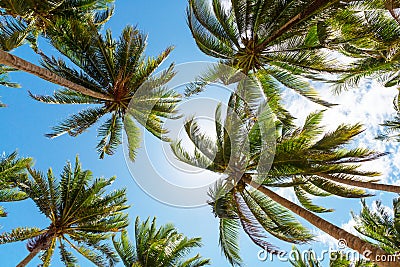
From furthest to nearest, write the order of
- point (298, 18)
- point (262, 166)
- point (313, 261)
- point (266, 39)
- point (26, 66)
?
1. point (313, 261)
2. point (266, 39)
3. point (298, 18)
4. point (262, 166)
5. point (26, 66)

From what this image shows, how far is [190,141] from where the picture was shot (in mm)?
10195

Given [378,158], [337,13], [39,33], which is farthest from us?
[39,33]

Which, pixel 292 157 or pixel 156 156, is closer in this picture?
pixel 156 156

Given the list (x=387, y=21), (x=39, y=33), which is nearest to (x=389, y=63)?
(x=387, y=21)

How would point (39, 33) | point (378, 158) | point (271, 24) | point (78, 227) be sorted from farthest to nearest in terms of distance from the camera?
1. point (78, 227)
2. point (39, 33)
3. point (271, 24)
4. point (378, 158)

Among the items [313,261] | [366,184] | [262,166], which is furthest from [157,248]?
[366,184]

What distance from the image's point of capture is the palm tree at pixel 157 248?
14.1 metres

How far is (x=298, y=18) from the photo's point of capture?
10211 millimetres

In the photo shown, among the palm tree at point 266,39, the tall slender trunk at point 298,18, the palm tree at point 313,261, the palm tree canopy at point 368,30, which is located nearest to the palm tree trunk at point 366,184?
the palm tree at point 313,261

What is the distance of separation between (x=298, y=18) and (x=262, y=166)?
3.67m

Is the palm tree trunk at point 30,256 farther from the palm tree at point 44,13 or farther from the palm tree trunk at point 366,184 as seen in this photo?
the palm tree trunk at point 366,184

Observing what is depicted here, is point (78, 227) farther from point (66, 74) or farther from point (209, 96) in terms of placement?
point (209, 96)

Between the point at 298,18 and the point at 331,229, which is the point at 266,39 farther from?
the point at 331,229

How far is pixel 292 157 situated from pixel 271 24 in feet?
11.9
